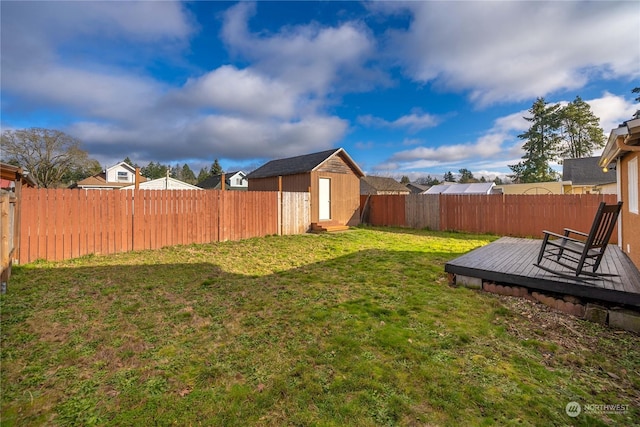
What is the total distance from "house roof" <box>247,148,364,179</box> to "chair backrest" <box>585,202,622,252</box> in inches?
380

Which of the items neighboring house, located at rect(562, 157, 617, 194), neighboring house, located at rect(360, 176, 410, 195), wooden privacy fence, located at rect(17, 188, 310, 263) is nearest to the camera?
wooden privacy fence, located at rect(17, 188, 310, 263)

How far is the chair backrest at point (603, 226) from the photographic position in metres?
3.35

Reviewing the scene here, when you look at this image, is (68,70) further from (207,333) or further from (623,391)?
(623,391)

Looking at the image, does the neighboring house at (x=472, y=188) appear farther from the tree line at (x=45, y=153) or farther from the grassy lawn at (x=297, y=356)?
the tree line at (x=45, y=153)

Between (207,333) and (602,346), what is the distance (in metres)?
4.10

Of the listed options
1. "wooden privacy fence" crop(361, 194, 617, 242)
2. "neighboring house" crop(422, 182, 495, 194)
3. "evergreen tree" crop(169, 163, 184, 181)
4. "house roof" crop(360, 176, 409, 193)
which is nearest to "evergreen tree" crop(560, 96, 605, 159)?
"neighboring house" crop(422, 182, 495, 194)

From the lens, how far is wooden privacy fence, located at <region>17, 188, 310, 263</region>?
5.69 metres

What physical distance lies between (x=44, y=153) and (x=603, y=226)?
40.6 m

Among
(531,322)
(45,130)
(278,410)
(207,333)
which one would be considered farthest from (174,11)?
(45,130)

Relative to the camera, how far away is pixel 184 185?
27.3m

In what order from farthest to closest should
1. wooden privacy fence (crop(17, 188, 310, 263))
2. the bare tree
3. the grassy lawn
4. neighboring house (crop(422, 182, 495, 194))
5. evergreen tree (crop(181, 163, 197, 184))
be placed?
evergreen tree (crop(181, 163, 197, 184)) → the bare tree → neighboring house (crop(422, 182, 495, 194)) → wooden privacy fence (crop(17, 188, 310, 263)) → the grassy lawn

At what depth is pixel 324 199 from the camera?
12711 mm

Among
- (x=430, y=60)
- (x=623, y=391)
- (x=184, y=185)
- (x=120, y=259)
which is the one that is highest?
(x=430, y=60)

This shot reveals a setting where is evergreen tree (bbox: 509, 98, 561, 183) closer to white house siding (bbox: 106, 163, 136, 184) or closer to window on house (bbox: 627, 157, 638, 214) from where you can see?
window on house (bbox: 627, 157, 638, 214)
